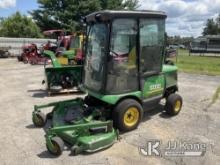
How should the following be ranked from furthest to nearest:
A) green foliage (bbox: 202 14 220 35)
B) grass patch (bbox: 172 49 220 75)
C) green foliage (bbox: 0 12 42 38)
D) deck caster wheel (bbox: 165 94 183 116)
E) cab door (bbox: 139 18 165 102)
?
green foliage (bbox: 202 14 220 35)
green foliage (bbox: 0 12 42 38)
grass patch (bbox: 172 49 220 75)
deck caster wheel (bbox: 165 94 183 116)
cab door (bbox: 139 18 165 102)

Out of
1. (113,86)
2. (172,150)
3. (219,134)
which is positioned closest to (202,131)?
(219,134)

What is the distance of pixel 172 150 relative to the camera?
202 inches

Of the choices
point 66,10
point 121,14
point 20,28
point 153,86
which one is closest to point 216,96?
point 153,86

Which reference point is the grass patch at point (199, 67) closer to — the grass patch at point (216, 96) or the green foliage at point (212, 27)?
the grass patch at point (216, 96)

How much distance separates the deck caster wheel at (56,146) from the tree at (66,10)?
26980mm

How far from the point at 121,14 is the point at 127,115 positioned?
1.91 m

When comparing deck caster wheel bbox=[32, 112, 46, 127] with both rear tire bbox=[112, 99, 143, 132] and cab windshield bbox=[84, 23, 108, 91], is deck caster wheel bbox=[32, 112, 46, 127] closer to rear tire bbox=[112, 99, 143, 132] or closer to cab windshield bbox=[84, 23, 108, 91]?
cab windshield bbox=[84, 23, 108, 91]

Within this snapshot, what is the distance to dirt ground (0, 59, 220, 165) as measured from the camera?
4.73 m

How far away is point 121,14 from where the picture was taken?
5.43 metres

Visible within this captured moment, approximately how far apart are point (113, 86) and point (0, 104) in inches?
156

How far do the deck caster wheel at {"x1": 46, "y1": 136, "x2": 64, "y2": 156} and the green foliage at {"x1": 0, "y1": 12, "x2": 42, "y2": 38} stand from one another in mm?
32420

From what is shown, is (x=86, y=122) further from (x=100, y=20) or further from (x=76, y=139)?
(x=100, y=20)

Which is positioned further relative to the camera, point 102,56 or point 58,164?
point 102,56

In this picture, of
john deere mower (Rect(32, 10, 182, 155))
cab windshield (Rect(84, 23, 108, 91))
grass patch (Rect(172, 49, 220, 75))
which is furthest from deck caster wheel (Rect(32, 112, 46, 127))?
grass patch (Rect(172, 49, 220, 75))
